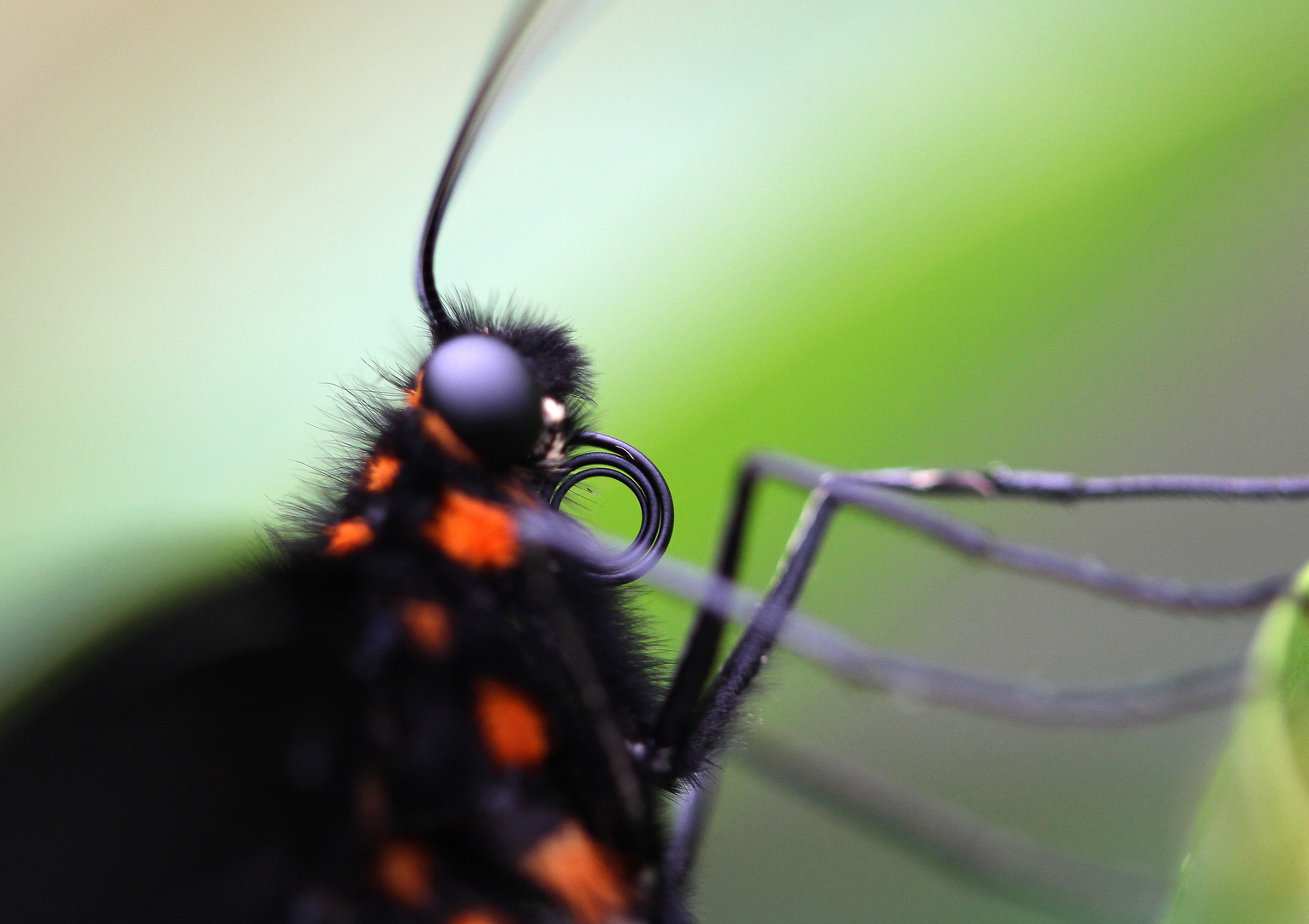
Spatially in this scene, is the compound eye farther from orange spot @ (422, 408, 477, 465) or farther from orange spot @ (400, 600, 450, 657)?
orange spot @ (400, 600, 450, 657)

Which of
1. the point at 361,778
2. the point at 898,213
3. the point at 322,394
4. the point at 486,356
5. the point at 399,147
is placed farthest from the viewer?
the point at 399,147

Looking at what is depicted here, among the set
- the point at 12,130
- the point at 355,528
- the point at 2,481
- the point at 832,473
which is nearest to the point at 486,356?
the point at 355,528

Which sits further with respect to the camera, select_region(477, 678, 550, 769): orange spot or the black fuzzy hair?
the black fuzzy hair

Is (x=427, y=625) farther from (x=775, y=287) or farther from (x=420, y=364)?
(x=775, y=287)

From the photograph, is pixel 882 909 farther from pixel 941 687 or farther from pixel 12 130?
pixel 12 130

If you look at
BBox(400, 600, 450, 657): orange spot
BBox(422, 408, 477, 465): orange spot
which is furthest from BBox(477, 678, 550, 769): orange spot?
BBox(422, 408, 477, 465): orange spot

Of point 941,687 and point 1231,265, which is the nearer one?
point 941,687

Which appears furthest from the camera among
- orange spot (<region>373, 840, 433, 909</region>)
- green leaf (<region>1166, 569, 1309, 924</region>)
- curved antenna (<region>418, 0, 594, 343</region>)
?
curved antenna (<region>418, 0, 594, 343</region>)
